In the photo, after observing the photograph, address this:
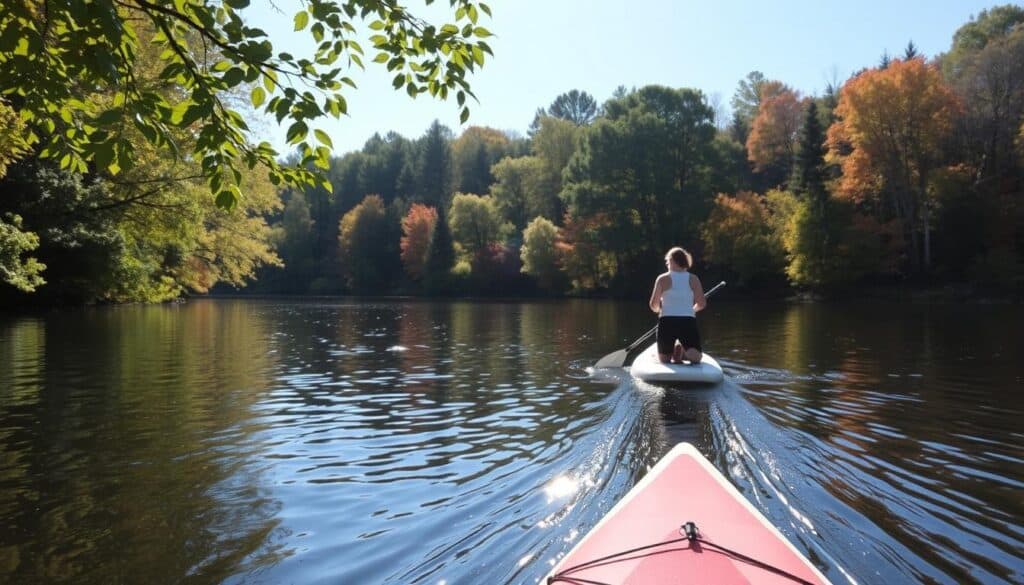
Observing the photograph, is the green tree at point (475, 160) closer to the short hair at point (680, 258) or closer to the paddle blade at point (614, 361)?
the paddle blade at point (614, 361)

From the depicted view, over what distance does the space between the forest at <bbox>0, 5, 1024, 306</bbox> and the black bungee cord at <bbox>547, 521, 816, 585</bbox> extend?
18.0m

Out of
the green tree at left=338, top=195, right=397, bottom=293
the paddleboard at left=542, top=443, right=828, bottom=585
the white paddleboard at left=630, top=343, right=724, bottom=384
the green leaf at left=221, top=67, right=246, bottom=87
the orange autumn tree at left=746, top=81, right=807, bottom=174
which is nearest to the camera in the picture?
the paddleboard at left=542, top=443, right=828, bottom=585

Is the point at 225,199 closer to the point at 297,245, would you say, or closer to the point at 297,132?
the point at 297,132

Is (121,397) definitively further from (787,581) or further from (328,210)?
(328,210)

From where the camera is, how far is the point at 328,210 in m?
95.9

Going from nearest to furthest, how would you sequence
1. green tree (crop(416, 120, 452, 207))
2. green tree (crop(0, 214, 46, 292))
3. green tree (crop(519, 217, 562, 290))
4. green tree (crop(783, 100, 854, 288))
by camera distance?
green tree (crop(0, 214, 46, 292)) < green tree (crop(783, 100, 854, 288)) < green tree (crop(519, 217, 562, 290)) < green tree (crop(416, 120, 452, 207))

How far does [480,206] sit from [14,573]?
64.7m

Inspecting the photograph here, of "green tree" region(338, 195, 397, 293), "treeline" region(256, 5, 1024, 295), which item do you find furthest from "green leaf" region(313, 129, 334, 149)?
"green tree" region(338, 195, 397, 293)

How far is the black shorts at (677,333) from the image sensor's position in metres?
9.57

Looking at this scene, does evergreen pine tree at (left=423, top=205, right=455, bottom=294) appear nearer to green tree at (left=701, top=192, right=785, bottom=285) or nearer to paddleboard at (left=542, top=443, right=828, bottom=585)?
green tree at (left=701, top=192, right=785, bottom=285)

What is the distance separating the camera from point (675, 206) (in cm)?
5119

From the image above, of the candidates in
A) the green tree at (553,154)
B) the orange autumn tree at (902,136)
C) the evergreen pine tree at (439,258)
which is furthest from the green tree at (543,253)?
the orange autumn tree at (902,136)

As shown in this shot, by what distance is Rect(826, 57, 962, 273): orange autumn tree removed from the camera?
130 ft

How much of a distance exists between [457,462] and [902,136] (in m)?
43.6
